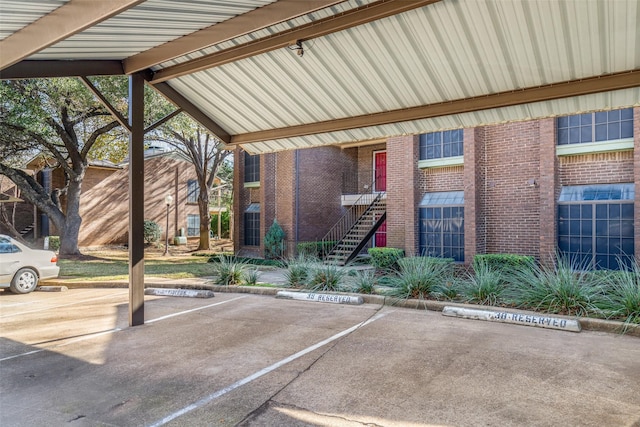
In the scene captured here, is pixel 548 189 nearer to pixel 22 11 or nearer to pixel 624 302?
pixel 624 302

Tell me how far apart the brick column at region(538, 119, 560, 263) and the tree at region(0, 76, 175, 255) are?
1280 cm

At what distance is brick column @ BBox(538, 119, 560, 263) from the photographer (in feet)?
37.9

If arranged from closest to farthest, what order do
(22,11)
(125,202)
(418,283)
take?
(22,11) → (418,283) → (125,202)

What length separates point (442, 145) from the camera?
13984 mm

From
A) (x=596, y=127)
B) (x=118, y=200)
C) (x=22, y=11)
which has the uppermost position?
(x=596, y=127)

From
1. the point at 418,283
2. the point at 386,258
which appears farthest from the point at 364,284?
the point at 386,258

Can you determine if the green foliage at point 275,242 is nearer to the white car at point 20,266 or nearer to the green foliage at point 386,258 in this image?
the green foliage at point 386,258

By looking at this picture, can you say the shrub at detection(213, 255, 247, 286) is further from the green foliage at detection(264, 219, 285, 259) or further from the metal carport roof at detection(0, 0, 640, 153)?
the green foliage at detection(264, 219, 285, 259)

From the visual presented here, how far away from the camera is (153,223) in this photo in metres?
26.6

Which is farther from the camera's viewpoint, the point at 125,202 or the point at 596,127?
the point at 125,202

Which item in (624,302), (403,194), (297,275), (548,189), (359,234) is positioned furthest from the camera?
(359,234)

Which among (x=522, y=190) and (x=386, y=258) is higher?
(x=522, y=190)

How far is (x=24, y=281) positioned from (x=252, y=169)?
1176cm

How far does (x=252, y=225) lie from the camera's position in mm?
20562
